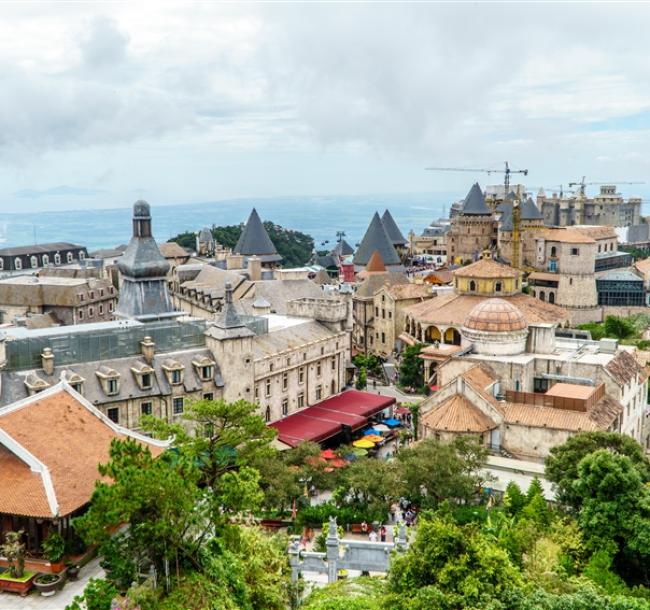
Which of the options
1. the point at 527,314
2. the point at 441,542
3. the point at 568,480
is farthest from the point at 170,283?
the point at 441,542

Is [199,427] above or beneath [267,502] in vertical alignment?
above

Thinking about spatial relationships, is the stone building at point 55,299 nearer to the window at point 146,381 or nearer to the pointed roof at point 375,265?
the pointed roof at point 375,265

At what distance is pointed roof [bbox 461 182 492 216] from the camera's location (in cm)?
11512

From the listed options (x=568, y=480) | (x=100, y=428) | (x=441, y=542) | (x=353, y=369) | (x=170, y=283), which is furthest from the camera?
(x=170, y=283)

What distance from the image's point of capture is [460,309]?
70.3 m

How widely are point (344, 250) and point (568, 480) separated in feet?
361

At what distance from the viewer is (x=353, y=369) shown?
212ft

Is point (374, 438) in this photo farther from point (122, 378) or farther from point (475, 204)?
point (475, 204)

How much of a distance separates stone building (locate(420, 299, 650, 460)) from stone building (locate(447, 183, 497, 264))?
5611 cm

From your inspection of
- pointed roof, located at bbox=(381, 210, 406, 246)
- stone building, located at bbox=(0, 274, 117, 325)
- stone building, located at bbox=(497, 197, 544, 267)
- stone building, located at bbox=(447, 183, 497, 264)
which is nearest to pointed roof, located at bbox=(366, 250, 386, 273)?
stone building, located at bbox=(497, 197, 544, 267)

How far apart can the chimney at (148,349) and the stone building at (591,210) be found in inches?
5114

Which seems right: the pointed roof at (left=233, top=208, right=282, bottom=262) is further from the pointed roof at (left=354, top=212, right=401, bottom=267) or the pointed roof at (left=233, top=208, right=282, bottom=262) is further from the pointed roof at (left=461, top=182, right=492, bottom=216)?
the pointed roof at (left=461, top=182, right=492, bottom=216)

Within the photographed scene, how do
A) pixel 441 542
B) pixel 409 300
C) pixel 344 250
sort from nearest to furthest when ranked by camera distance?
pixel 441 542 < pixel 409 300 < pixel 344 250

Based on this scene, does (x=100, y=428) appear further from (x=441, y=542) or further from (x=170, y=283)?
(x=170, y=283)
